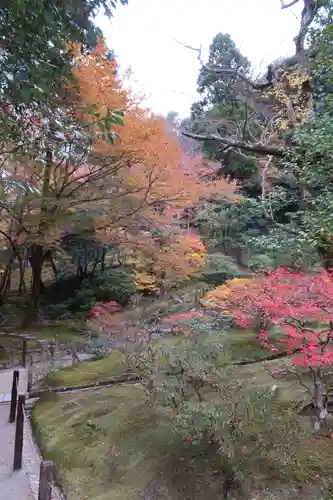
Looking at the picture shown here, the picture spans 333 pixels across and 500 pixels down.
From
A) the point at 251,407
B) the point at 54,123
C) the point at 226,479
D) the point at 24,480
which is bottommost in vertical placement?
the point at 24,480

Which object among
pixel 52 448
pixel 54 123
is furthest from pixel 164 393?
pixel 54 123

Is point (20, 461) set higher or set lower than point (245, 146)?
lower

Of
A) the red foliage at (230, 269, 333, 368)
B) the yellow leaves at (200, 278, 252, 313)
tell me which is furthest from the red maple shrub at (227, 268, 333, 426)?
the yellow leaves at (200, 278, 252, 313)

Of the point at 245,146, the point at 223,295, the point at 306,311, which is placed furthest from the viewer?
the point at 223,295

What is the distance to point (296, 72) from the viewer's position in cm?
658

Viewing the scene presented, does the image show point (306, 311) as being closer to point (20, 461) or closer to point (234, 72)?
point (20, 461)

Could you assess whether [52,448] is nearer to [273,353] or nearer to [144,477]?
[144,477]

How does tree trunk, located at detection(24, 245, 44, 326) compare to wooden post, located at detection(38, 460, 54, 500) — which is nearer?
wooden post, located at detection(38, 460, 54, 500)

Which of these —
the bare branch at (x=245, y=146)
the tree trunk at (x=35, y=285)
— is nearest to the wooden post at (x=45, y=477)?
the bare branch at (x=245, y=146)

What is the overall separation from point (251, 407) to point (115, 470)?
67.3 inches

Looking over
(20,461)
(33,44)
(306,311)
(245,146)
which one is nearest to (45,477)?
(20,461)

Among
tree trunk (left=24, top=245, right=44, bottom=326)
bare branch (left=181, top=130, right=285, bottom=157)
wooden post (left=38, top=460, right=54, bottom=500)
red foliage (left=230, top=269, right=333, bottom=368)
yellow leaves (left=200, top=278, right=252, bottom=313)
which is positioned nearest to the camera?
wooden post (left=38, top=460, right=54, bottom=500)

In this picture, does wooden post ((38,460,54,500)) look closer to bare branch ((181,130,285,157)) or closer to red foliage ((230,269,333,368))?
red foliage ((230,269,333,368))

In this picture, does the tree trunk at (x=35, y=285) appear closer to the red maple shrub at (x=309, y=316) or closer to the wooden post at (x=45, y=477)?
the red maple shrub at (x=309, y=316)
